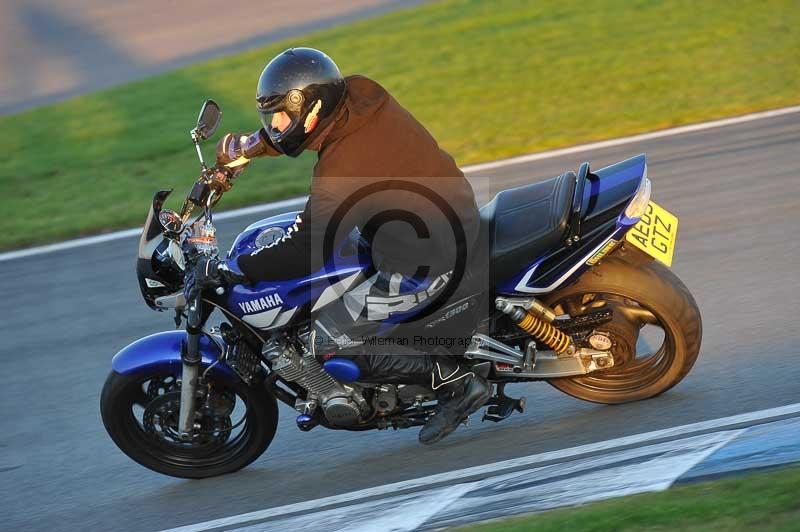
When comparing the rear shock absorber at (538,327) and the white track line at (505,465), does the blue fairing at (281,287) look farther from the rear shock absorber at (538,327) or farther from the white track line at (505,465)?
the white track line at (505,465)

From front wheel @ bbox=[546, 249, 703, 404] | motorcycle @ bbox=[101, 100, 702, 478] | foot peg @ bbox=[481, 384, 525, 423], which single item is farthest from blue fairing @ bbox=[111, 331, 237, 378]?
front wheel @ bbox=[546, 249, 703, 404]

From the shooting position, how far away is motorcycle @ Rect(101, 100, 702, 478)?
4.70 metres

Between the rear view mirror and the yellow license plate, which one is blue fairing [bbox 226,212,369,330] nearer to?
the rear view mirror

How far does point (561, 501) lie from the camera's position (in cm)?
407

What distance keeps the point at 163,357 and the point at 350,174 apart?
4.23ft

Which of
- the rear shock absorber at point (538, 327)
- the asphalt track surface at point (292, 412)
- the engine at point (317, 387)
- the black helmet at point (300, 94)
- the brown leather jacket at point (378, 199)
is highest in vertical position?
the black helmet at point (300, 94)

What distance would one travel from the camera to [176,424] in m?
5.09

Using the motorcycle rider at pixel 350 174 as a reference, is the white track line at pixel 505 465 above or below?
below

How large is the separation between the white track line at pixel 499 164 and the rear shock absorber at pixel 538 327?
4.28 m

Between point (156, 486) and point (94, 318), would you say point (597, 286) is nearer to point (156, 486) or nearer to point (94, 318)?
point (156, 486)

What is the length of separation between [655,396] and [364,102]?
6.66ft

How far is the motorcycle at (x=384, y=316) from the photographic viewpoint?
15.4 feet

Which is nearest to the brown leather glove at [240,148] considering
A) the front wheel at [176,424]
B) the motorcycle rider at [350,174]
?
the motorcycle rider at [350,174]

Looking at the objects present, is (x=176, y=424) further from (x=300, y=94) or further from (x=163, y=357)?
(x=300, y=94)
